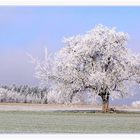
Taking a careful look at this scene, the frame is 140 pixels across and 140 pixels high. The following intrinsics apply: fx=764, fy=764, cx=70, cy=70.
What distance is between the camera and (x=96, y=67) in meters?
9.57

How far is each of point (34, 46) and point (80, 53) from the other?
1244 millimetres

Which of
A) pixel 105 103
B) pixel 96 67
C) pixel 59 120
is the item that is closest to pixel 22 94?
pixel 59 120

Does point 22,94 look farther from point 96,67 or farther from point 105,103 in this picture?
point 96,67

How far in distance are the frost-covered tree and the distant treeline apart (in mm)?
223

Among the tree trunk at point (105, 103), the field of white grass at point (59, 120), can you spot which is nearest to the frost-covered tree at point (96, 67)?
the tree trunk at point (105, 103)

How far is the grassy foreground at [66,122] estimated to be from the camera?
8.49 meters

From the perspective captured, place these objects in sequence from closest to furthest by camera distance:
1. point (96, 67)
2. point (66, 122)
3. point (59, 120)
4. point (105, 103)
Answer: point (66, 122) → point (59, 120) → point (105, 103) → point (96, 67)

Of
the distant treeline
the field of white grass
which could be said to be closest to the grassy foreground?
the field of white grass

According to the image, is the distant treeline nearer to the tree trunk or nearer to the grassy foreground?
the grassy foreground

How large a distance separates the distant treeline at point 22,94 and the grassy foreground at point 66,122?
152mm

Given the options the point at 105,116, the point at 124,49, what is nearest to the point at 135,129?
the point at 105,116

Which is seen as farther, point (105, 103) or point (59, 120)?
point (105, 103)

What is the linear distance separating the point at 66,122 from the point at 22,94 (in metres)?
0.61
